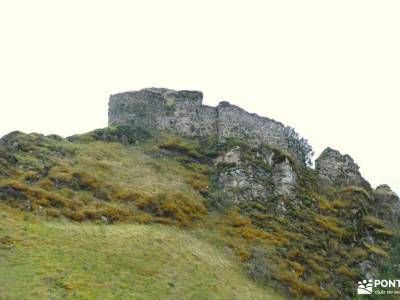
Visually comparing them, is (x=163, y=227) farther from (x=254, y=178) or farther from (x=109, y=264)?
(x=254, y=178)

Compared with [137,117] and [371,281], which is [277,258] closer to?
[371,281]

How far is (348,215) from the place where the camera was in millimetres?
57750

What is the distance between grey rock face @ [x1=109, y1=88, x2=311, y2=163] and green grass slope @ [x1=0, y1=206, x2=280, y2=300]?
2067cm

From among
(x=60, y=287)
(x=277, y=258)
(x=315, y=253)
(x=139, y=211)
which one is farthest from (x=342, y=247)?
(x=60, y=287)

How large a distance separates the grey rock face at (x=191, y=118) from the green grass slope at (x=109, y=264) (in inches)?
814

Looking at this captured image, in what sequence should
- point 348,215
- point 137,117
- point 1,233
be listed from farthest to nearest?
point 137,117, point 348,215, point 1,233

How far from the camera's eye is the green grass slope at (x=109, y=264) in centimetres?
3031

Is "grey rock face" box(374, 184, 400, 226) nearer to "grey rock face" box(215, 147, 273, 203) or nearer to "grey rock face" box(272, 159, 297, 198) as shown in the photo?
"grey rock face" box(272, 159, 297, 198)

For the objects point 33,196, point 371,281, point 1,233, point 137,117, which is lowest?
point 371,281

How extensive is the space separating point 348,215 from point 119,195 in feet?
83.1

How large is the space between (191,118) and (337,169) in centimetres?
1811

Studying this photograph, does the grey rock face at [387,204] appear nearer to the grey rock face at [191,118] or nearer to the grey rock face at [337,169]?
the grey rock face at [337,169]

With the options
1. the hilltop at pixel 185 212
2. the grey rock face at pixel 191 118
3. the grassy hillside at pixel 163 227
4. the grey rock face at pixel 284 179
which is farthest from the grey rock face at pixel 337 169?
the grey rock face at pixel 284 179

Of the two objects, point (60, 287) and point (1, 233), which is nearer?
point (60, 287)
